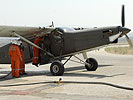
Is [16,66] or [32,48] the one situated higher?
[32,48]

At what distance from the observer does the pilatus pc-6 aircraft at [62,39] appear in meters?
12.5

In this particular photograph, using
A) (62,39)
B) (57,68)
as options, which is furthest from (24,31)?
(57,68)

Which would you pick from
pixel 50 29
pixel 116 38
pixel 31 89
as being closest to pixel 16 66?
pixel 50 29

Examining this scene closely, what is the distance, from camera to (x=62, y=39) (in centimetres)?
1382

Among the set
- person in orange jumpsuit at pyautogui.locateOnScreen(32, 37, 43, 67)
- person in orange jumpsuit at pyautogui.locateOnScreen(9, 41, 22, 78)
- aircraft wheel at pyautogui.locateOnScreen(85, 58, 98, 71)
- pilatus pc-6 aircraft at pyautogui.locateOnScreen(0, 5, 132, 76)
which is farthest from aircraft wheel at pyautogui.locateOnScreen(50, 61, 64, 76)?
aircraft wheel at pyautogui.locateOnScreen(85, 58, 98, 71)

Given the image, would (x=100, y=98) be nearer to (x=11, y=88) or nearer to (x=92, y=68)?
(x=11, y=88)

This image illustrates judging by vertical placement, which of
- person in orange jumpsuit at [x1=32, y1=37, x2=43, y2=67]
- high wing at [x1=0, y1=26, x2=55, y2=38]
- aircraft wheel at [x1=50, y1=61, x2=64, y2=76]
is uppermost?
high wing at [x1=0, y1=26, x2=55, y2=38]

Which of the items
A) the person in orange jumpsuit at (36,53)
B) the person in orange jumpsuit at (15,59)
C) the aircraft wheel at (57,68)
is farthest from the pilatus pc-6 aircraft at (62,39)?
the person in orange jumpsuit at (15,59)

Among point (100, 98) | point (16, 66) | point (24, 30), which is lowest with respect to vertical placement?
point (100, 98)

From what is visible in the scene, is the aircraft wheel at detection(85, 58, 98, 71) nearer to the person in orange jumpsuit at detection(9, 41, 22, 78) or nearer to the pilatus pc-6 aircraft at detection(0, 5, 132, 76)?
the pilatus pc-6 aircraft at detection(0, 5, 132, 76)

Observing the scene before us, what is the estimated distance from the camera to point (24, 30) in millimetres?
13578

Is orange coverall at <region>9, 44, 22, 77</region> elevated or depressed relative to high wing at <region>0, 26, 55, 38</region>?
depressed

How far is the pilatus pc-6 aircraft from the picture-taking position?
1248 cm

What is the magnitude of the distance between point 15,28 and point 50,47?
2297 millimetres
